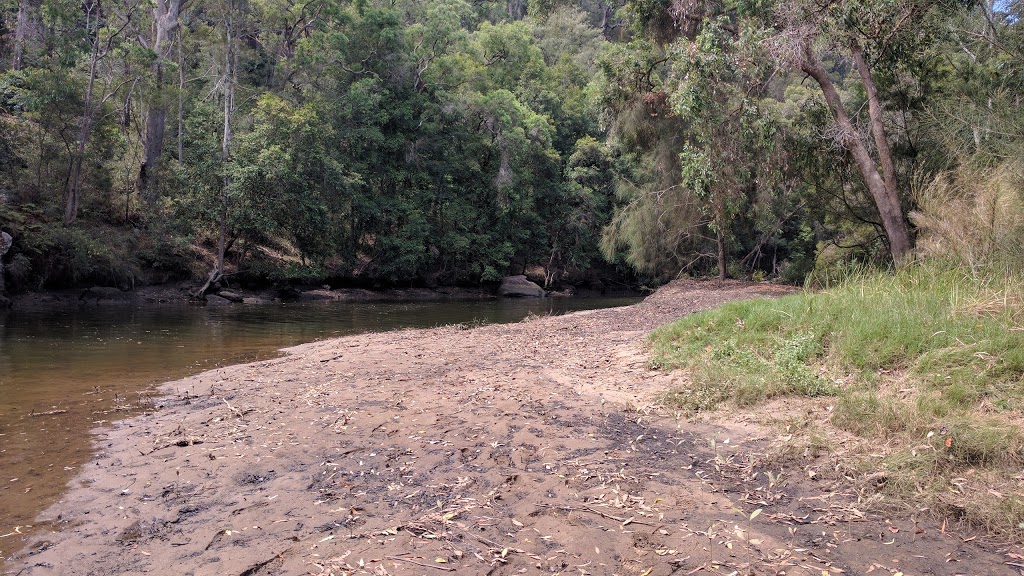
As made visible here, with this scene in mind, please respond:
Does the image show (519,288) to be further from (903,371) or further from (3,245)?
(903,371)

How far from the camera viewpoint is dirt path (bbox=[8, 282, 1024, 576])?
337 centimetres

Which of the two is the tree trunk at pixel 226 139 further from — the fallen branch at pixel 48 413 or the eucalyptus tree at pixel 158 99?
the fallen branch at pixel 48 413

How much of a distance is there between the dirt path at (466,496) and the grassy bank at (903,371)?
38 cm

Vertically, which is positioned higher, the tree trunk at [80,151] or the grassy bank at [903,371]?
the tree trunk at [80,151]

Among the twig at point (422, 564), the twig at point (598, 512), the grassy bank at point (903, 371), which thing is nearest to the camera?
the twig at point (422, 564)

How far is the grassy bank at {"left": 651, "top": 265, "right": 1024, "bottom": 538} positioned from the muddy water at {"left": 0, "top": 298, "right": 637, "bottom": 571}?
5393mm

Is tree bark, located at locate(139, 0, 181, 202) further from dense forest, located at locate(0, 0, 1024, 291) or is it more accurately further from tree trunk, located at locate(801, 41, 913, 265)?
tree trunk, located at locate(801, 41, 913, 265)

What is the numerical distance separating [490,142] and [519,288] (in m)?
8.22

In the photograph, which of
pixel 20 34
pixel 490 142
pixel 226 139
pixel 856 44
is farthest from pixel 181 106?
pixel 856 44

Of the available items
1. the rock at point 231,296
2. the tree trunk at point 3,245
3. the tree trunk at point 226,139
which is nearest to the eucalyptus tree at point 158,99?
the tree trunk at point 226,139

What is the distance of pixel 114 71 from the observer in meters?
26.3

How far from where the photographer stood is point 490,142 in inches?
1398

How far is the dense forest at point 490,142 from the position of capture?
12328mm

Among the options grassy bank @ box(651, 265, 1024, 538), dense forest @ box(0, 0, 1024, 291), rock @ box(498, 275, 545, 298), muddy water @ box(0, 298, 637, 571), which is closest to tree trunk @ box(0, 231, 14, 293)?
dense forest @ box(0, 0, 1024, 291)
